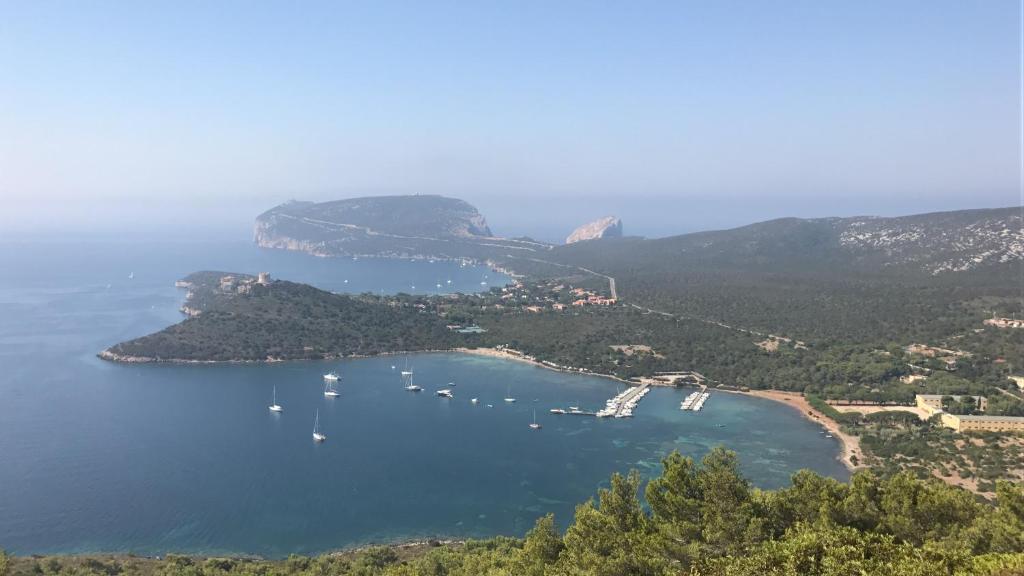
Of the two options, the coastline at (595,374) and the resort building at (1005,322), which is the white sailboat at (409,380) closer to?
the coastline at (595,374)

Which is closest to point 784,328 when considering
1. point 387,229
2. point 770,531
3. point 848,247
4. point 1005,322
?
point 1005,322

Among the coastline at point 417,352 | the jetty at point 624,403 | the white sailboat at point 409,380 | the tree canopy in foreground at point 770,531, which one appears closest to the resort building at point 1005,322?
the jetty at point 624,403

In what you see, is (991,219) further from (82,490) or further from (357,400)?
(82,490)

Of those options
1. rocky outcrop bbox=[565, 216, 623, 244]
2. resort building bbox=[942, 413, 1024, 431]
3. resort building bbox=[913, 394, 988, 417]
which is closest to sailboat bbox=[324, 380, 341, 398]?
resort building bbox=[913, 394, 988, 417]

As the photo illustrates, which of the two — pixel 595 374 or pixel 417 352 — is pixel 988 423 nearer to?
pixel 595 374

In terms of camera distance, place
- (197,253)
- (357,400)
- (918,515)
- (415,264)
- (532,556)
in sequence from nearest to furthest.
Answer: (918,515) < (532,556) < (357,400) < (415,264) < (197,253)

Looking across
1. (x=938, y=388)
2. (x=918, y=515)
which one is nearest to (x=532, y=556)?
(x=918, y=515)

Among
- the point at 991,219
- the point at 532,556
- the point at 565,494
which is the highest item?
the point at 991,219
